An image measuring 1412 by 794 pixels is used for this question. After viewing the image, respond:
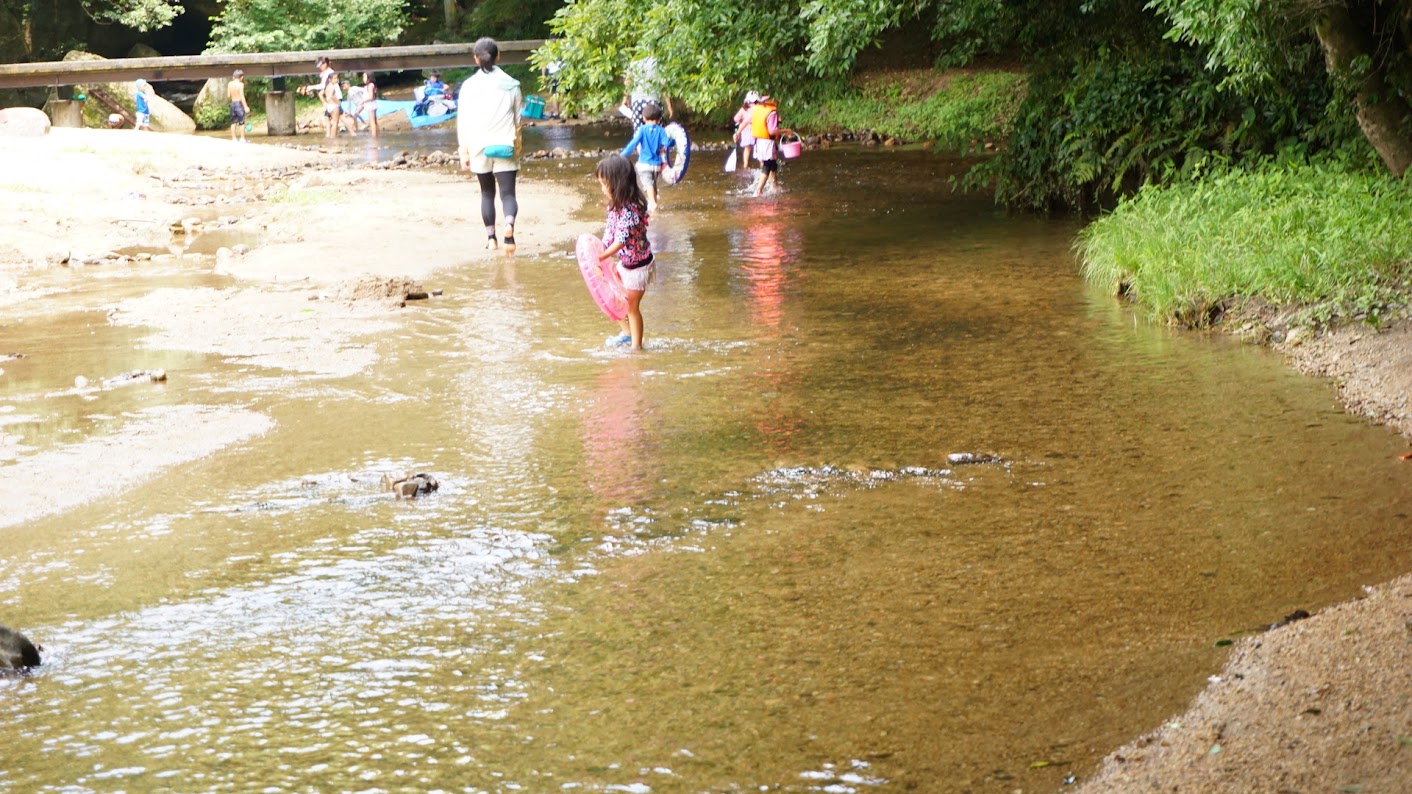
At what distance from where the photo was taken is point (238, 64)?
130 feet

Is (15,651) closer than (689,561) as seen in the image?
Yes

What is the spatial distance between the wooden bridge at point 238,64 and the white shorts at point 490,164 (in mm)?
25399

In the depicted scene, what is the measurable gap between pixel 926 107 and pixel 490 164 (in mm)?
16122

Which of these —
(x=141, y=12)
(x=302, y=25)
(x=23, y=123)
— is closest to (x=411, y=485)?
(x=23, y=123)

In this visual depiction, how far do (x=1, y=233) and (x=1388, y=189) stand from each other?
47.4ft

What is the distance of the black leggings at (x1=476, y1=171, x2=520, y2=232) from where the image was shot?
14000 mm

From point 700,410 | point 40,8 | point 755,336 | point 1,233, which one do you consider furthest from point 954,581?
point 40,8

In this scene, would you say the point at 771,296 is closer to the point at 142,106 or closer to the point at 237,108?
the point at 237,108

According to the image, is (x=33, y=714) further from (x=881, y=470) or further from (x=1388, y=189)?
(x=1388, y=189)

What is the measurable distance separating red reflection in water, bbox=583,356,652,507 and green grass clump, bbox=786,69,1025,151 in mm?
14557

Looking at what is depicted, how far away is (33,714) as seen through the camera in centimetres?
437

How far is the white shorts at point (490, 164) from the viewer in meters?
13.8

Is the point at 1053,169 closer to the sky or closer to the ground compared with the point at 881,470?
closer to the sky

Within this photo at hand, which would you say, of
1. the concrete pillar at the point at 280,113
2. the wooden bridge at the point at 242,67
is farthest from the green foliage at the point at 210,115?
the concrete pillar at the point at 280,113
